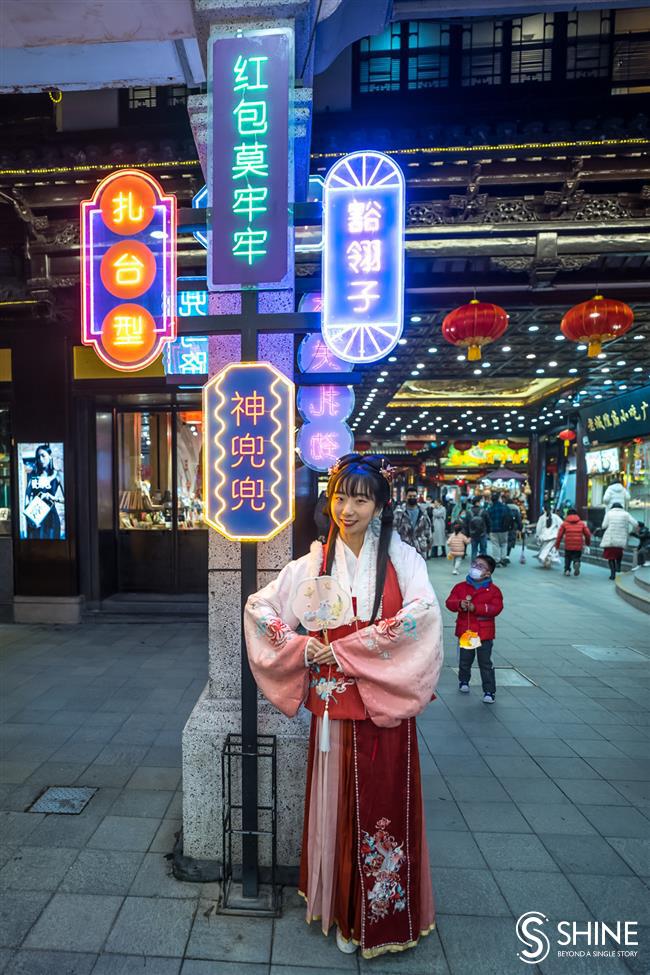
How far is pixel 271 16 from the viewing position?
2951 mm

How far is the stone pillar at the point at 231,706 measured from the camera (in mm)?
2959

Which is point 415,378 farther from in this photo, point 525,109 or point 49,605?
point 49,605

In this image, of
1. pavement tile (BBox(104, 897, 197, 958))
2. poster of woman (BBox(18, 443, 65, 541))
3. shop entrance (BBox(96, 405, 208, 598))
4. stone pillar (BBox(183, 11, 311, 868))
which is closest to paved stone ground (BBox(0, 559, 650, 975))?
pavement tile (BBox(104, 897, 197, 958))

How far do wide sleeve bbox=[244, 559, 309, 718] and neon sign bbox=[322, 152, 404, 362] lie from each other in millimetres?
1385

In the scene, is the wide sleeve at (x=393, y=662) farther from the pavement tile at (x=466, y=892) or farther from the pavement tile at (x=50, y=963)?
the pavement tile at (x=50, y=963)

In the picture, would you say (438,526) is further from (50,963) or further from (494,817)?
(50,963)

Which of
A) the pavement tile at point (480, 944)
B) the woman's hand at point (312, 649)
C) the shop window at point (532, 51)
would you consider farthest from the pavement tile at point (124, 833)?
the shop window at point (532, 51)

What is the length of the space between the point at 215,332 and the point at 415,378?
17611mm

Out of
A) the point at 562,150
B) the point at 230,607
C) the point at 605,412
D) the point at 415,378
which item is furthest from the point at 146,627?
the point at 605,412

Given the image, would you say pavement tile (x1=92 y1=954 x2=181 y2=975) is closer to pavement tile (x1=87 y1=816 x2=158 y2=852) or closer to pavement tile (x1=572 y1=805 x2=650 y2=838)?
pavement tile (x1=87 y1=816 x2=158 y2=852)

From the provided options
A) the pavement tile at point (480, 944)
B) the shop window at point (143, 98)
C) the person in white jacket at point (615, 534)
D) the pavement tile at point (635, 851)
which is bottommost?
the pavement tile at point (635, 851)

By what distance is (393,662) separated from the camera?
238cm

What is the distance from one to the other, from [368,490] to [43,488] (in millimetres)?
7984

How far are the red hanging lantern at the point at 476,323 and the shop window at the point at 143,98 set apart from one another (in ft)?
17.9
